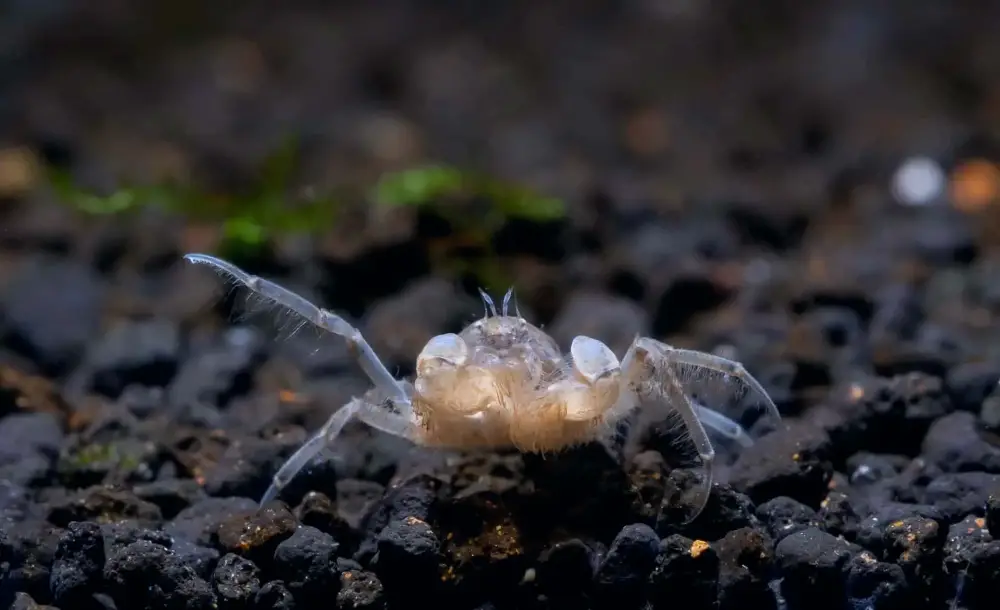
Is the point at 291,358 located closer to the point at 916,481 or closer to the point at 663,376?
the point at 663,376

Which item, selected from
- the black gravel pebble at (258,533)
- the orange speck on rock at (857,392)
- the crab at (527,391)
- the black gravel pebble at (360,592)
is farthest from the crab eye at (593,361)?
the orange speck on rock at (857,392)

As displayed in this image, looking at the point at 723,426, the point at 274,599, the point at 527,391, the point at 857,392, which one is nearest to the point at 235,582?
the point at 274,599

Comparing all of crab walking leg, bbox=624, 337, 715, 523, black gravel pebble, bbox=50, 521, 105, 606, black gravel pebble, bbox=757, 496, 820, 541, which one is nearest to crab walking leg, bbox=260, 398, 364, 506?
black gravel pebble, bbox=50, 521, 105, 606

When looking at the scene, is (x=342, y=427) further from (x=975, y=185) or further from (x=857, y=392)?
(x=975, y=185)

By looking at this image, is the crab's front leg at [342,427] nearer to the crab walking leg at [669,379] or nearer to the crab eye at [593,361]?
the crab eye at [593,361]

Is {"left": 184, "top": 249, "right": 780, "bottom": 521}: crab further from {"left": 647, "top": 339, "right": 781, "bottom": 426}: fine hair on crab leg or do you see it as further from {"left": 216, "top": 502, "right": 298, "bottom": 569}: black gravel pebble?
{"left": 216, "top": 502, "right": 298, "bottom": 569}: black gravel pebble

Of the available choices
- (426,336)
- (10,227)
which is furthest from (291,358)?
(10,227)
